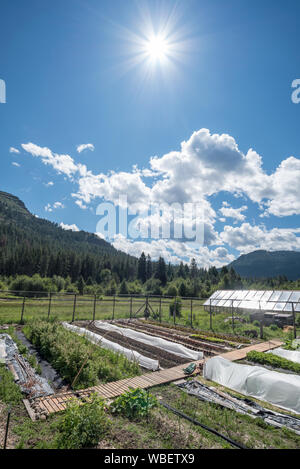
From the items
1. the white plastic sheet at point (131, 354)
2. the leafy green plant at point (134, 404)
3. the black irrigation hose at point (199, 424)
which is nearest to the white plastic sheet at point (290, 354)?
the white plastic sheet at point (131, 354)

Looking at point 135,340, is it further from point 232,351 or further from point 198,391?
point 198,391

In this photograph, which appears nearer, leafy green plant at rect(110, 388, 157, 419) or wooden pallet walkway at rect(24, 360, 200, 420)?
leafy green plant at rect(110, 388, 157, 419)

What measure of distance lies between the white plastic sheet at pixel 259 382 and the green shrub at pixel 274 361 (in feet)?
7.35

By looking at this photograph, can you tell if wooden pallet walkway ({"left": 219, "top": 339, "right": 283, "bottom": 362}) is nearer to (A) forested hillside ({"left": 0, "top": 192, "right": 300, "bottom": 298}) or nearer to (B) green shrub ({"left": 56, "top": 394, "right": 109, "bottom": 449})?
(B) green shrub ({"left": 56, "top": 394, "right": 109, "bottom": 449})

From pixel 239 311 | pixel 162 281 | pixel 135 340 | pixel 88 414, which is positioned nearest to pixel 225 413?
pixel 88 414

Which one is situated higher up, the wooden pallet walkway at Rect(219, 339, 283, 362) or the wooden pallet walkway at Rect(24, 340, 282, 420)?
the wooden pallet walkway at Rect(24, 340, 282, 420)

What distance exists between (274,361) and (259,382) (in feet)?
9.70

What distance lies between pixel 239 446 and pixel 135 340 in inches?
359

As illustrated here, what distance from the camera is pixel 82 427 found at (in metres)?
4.29

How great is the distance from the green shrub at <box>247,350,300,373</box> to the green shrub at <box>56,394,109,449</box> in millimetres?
7140

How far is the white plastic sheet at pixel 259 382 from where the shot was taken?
6.11m

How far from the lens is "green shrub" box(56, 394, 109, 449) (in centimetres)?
414

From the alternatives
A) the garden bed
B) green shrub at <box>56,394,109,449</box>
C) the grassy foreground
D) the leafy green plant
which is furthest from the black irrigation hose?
the garden bed
